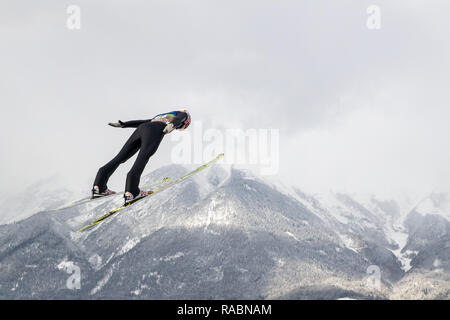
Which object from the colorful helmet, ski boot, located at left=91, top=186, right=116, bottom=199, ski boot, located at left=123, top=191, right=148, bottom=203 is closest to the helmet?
the colorful helmet

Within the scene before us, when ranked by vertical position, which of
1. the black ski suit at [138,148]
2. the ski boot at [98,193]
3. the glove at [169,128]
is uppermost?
the glove at [169,128]

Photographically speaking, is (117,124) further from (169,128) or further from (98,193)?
(98,193)

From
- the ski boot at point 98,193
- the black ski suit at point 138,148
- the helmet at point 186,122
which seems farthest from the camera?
the ski boot at point 98,193

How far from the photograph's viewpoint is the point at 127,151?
17.9m

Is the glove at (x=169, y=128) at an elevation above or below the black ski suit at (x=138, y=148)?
→ above

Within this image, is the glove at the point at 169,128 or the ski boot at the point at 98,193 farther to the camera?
the ski boot at the point at 98,193

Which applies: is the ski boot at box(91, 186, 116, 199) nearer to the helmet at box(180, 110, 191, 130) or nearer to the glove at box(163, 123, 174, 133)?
the glove at box(163, 123, 174, 133)

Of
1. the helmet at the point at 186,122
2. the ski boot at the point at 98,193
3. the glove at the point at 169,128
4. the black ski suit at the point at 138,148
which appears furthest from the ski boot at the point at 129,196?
the helmet at the point at 186,122

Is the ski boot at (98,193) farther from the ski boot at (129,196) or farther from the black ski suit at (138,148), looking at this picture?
the ski boot at (129,196)

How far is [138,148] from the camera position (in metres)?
18.2

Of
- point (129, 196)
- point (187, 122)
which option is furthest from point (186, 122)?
point (129, 196)

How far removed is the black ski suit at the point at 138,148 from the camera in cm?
1678
